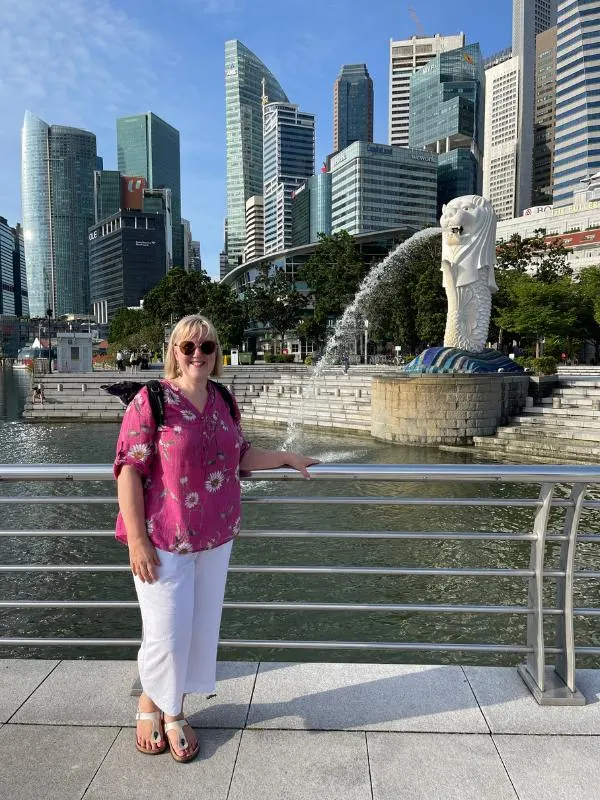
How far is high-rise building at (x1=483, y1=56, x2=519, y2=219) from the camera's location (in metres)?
168

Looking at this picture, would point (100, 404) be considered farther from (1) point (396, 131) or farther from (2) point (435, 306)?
(1) point (396, 131)

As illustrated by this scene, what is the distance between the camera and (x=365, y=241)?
74188mm

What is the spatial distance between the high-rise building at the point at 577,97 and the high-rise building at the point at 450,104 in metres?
49.2

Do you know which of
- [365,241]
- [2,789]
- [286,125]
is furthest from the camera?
[286,125]

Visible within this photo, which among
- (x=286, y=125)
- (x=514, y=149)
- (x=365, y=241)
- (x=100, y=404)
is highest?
(x=286, y=125)

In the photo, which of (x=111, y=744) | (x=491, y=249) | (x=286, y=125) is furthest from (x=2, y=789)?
(x=286, y=125)

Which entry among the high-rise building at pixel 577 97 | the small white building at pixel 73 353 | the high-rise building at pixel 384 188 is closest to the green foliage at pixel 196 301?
the small white building at pixel 73 353

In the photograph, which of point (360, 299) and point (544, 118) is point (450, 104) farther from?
point (360, 299)

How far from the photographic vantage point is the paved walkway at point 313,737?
7.32ft

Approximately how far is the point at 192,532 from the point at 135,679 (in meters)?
A: 1.12

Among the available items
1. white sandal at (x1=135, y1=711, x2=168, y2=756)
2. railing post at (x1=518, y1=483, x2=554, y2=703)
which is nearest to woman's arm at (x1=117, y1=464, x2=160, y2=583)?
white sandal at (x1=135, y1=711, x2=168, y2=756)

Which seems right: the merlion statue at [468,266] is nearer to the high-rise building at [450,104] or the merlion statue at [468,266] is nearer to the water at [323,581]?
the water at [323,581]

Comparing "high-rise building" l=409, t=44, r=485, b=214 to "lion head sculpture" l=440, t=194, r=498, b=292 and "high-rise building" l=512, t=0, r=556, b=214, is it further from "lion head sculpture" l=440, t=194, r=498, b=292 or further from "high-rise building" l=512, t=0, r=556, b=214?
"lion head sculpture" l=440, t=194, r=498, b=292

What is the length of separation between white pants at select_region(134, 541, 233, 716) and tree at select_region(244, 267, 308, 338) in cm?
5670
